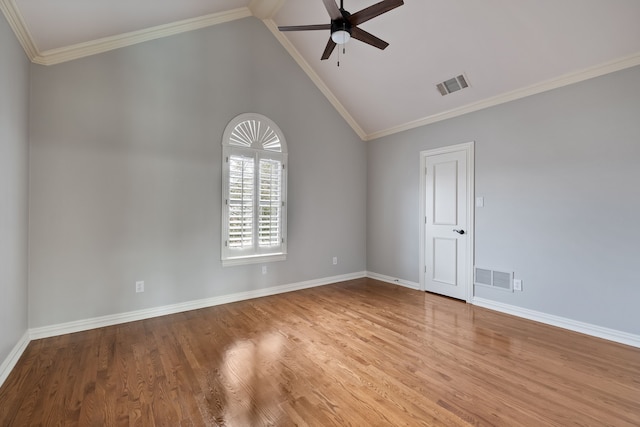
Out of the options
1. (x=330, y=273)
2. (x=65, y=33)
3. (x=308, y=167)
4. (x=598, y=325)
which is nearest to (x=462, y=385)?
(x=598, y=325)

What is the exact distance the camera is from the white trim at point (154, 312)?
9.36 feet

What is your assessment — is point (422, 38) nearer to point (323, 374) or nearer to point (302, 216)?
point (302, 216)

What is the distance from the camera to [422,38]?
3.46m

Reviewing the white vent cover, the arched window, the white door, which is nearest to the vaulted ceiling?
the white door

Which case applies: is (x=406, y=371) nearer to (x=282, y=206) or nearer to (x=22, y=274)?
(x=282, y=206)

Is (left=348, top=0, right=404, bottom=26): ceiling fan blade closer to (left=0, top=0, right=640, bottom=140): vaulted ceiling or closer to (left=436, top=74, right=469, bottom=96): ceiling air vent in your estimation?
(left=0, top=0, right=640, bottom=140): vaulted ceiling

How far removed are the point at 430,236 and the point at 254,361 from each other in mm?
3219

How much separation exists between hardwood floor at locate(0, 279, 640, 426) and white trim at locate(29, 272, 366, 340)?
4.2 inches

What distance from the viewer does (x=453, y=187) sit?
4188 millimetres

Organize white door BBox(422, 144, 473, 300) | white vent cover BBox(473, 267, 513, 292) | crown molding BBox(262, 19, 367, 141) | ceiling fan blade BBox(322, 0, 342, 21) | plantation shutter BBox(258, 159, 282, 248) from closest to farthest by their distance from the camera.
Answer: ceiling fan blade BBox(322, 0, 342, 21) < white vent cover BBox(473, 267, 513, 292) < white door BBox(422, 144, 473, 300) < plantation shutter BBox(258, 159, 282, 248) < crown molding BBox(262, 19, 367, 141)

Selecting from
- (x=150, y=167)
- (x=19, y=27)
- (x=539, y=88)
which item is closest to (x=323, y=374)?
(x=150, y=167)

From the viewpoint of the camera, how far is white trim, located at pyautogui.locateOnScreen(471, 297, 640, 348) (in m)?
2.77

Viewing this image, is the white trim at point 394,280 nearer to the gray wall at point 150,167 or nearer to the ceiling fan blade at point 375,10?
the gray wall at point 150,167

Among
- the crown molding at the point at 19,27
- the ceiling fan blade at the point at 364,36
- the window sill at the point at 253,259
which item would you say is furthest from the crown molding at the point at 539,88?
the crown molding at the point at 19,27
